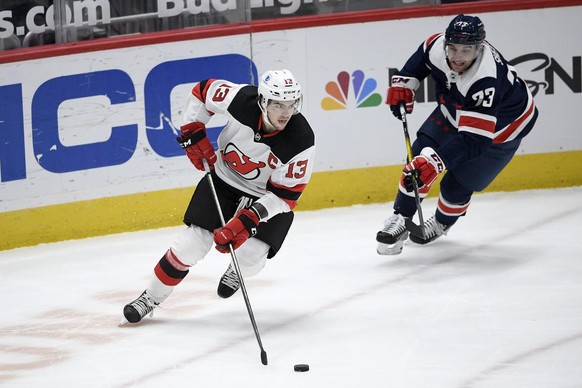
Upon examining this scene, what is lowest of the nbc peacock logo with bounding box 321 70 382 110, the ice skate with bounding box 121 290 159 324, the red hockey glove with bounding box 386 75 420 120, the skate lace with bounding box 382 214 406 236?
the ice skate with bounding box 121 290 159 324

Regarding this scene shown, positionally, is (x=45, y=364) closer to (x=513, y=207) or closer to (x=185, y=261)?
(x=185, y=261)

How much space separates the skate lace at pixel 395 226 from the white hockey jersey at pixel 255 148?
42.3 inches

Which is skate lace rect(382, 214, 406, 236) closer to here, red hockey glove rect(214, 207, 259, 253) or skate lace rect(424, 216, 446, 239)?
skate lace rect(424, 216, 446, 239)

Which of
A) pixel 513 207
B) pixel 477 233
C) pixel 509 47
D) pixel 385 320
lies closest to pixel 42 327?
pixel 385 320

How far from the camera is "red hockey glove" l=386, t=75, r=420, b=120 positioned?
17.9ft

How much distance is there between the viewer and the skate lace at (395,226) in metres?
5.37

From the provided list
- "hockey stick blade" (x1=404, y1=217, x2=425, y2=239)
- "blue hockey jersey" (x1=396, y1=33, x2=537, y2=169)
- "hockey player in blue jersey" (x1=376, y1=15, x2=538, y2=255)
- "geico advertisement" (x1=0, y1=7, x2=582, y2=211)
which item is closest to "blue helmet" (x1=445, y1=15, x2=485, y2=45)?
"hockey player in blue jersey" (x1=376, y1=15, x2=538, y2=255)

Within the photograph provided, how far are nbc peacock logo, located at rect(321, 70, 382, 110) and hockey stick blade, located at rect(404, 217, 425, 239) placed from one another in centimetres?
124

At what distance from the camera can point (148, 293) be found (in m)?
4.43

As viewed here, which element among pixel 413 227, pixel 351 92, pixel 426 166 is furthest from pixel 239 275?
pixel 351 92

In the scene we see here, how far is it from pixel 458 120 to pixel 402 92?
0.38 m

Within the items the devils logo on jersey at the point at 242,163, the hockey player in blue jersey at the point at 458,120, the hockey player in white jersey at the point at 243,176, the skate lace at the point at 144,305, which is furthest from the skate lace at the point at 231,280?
the hockey player in blue jersey at the point at 458,120

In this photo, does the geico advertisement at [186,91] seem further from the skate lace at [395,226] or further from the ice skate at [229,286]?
the ice skate at [229,286]

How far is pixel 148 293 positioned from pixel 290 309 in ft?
2.10
